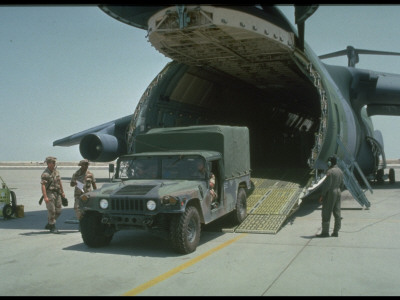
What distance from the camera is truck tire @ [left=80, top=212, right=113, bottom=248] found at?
8.27 meters

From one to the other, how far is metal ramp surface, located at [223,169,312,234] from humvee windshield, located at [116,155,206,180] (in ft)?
6.11

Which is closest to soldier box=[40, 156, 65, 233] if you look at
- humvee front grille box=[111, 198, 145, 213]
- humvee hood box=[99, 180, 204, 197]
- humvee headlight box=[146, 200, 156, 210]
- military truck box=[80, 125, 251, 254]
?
military truck box=[80, 125, 251, 254]

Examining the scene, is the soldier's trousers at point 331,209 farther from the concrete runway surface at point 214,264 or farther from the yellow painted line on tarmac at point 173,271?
the yellow painted line on tarmac at point 173,271

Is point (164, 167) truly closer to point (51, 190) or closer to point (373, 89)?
point (51, 190)

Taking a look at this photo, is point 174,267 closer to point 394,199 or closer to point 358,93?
point 394,199

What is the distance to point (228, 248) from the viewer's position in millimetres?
8125

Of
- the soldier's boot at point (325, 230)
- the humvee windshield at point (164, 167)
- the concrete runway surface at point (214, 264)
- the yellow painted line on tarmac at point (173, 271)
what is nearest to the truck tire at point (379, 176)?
the concrete runway surface at point (214, 264)

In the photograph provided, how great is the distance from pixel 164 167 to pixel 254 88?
1137 centimetres

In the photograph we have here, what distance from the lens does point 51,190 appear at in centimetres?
1003

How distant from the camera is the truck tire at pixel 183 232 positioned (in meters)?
7.57

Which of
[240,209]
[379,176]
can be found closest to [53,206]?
[240,209]

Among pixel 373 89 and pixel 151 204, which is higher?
pixel 373 89

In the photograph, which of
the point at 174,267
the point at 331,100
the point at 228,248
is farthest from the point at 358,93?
the point at 174,267

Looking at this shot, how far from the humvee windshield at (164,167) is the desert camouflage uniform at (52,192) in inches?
66.9
